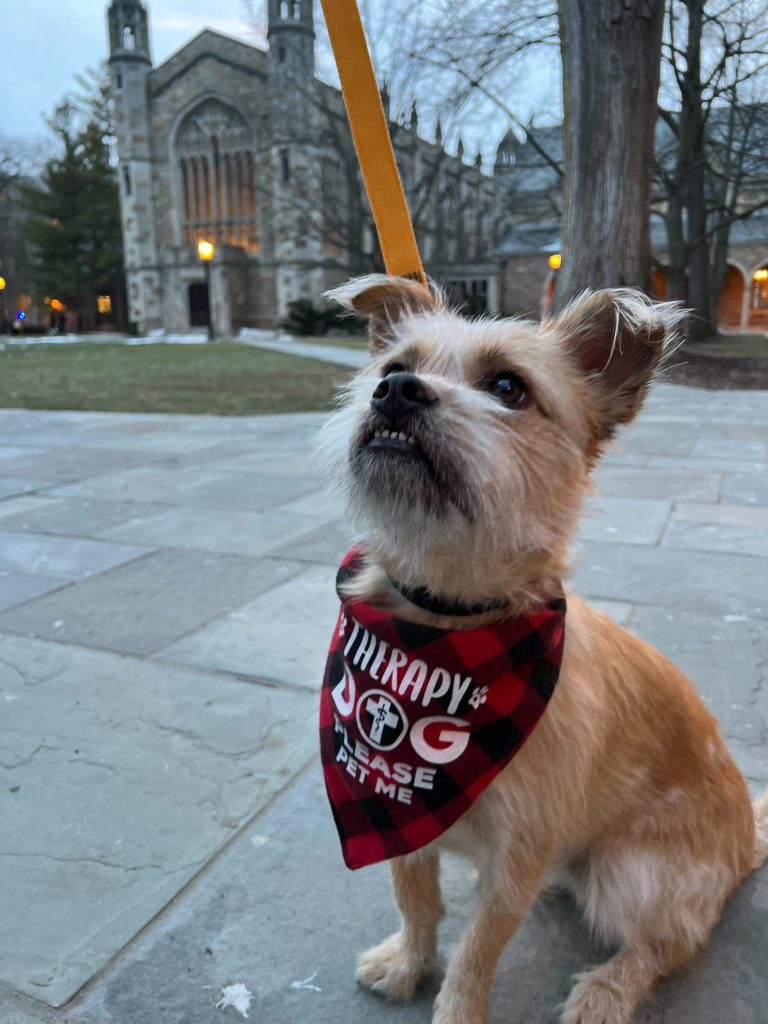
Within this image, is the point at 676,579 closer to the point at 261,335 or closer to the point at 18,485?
the point at 18,485

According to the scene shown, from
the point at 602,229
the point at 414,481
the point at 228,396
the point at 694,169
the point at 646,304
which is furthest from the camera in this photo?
the point at 694,169

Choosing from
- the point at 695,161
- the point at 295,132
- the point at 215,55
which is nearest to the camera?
the point at 695,161

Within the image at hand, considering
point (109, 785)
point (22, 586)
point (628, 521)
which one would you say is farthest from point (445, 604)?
point (628, 521)

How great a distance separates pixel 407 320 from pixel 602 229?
911 cm

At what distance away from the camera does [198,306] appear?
53.8 meters

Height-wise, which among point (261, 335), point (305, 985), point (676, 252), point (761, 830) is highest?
point (676, 252)

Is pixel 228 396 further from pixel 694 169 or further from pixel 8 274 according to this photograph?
pixel 8 274

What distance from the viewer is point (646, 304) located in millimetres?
1920

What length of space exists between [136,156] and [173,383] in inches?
1749

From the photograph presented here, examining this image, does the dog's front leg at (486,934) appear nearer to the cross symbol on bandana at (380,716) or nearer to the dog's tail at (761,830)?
the cross symbol on bandana at (380,716)

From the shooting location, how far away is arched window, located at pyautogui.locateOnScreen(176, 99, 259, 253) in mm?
52562

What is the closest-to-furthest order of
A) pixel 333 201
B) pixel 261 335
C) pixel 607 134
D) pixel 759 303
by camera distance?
pixel 607 134 → pixel 333 201 → pixel 759 303 → pixel 261 335

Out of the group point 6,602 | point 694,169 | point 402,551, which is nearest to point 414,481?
point 402,551

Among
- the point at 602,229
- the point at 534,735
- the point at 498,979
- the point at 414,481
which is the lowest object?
the point at 498,979
